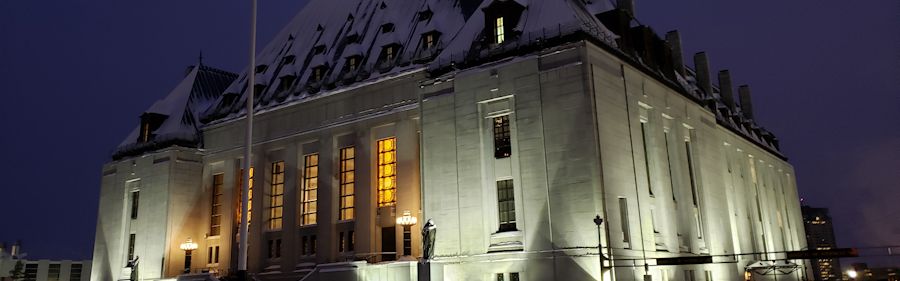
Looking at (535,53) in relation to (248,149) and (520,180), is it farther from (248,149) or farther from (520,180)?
(248,149)

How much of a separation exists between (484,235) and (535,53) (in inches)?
322

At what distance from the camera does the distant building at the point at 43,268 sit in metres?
65.1

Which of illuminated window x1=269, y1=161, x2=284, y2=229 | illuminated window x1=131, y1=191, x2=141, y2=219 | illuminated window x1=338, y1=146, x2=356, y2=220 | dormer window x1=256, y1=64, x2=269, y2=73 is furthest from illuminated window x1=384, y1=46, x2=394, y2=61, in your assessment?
illuminated window x1=131, y1=191, x2=141, y2=219

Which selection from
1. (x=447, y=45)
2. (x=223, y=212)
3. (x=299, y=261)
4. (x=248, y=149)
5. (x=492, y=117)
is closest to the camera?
(x=248, y=149)

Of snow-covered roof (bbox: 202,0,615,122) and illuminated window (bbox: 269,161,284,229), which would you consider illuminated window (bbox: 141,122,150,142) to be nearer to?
snow-covered roof (bbox: 202,0,615,122)

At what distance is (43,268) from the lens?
2729 inches

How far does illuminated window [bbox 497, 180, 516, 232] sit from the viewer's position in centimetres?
3173

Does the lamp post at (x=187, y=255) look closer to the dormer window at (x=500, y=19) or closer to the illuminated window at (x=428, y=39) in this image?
Answer: the illuminated window at (x=428, y=39)

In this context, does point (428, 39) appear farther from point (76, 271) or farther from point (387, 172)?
point (76, 271)

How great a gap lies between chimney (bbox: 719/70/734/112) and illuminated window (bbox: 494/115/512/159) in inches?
1301

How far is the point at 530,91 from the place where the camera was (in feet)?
105

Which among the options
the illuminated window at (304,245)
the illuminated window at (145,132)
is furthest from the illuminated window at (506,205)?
the illuminated window at (145,132)

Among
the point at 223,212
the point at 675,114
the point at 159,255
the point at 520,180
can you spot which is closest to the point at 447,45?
the point at 520,180

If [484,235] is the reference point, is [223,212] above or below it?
above
